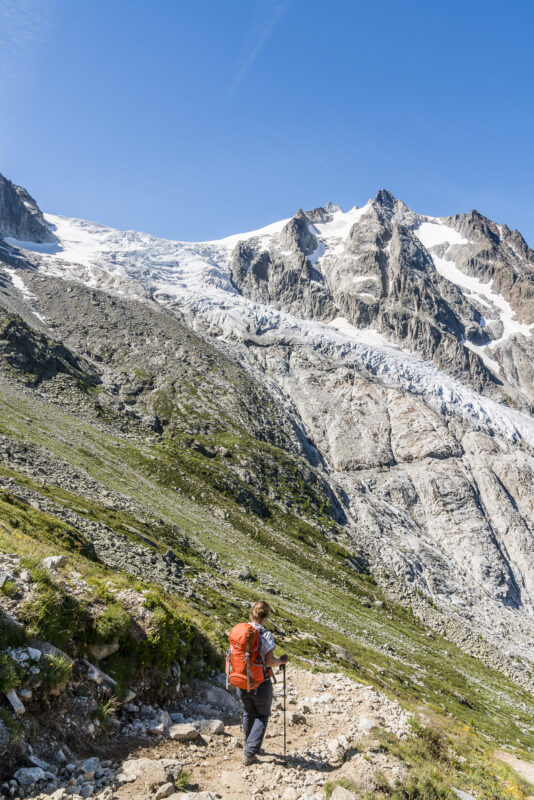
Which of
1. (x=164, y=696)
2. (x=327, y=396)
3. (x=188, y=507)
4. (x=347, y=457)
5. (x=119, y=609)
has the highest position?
(x=327, y=396)

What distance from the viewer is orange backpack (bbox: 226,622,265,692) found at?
9.12 m

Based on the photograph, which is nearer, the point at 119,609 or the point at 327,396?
the point at 119,609

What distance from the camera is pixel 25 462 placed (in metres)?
52.9

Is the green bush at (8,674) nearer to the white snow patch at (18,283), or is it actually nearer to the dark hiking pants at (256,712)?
the dark hiking pants at (256,712)

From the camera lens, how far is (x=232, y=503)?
81562mm

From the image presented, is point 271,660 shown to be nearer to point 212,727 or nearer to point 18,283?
point 212,727

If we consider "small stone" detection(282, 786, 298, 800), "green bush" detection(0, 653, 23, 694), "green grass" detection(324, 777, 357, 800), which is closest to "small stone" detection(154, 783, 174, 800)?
"small stone" detection(282, 786, 298, 800)

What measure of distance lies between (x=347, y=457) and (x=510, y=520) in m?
46.3

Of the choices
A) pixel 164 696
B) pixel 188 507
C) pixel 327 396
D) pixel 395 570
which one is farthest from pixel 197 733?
pixel 327 396

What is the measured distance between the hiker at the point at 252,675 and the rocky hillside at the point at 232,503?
139 cm

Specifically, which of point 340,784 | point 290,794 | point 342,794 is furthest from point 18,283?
point 342,794

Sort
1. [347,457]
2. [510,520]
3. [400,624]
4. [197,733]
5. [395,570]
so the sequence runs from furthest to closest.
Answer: [347,457]
[510,520]
[395,570]
[400,624]
[197,733]

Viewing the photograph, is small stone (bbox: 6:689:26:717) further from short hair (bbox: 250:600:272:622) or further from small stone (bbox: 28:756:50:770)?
short hair (bbox: 250:600:272:622)

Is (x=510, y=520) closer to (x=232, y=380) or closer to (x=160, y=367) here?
(x=232, y=380)
